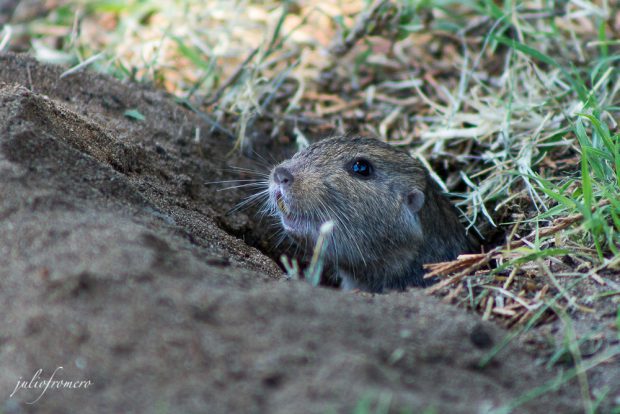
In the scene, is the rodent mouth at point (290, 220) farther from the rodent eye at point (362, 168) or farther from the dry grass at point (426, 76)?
the dry grass at point (426, 76)

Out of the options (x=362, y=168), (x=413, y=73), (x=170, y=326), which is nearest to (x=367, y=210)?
(x=362, y=168)

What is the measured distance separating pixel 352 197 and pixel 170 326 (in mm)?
2072

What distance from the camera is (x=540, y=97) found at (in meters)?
5.20

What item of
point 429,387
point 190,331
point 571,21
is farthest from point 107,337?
point 571,21

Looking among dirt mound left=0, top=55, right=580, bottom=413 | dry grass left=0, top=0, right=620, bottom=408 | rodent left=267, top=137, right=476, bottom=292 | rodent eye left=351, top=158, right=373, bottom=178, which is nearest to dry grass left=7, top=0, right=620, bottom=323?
dry grass left=0, top=0, right=620, bottom=408

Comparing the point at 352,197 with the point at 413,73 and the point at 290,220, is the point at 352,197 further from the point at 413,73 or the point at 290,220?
the point at 413,73

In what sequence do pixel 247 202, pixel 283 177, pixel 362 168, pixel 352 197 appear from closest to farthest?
1. pixel 283 177
2. pixel 352 197
3. pixel 362 168
4. pixel 247 202

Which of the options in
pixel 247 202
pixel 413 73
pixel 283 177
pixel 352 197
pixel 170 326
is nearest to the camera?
pixel 170 326

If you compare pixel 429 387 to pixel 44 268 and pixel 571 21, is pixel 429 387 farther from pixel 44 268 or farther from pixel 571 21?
pixel 571 21

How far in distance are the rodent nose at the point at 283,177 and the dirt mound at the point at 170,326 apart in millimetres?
887

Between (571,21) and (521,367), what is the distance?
462 cm

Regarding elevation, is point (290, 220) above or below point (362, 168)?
below

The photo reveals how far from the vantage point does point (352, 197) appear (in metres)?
4.29

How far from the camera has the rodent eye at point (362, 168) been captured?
4.40 metres
